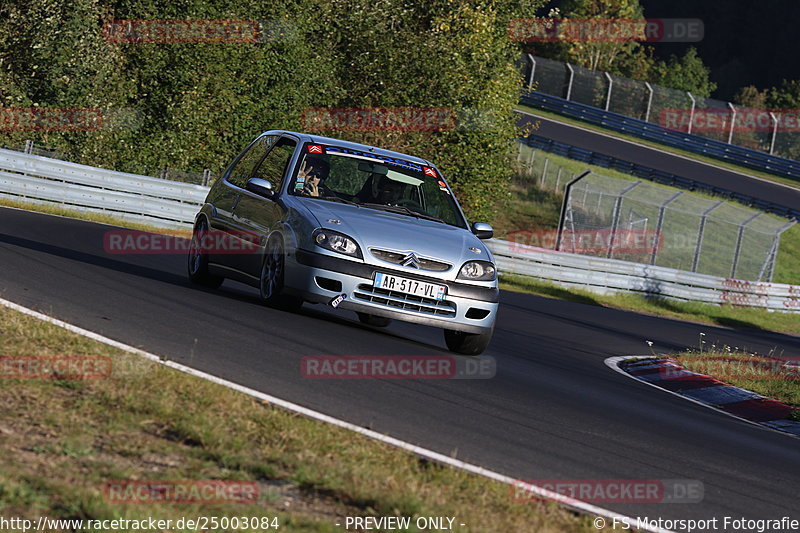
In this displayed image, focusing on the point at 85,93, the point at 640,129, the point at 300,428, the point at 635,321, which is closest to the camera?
the point at 300,428

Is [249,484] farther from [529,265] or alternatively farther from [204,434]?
[529,265]

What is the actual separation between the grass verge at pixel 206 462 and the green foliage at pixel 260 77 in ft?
69.8

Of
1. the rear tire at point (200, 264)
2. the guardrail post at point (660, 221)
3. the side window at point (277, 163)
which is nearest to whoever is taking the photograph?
the side window at point (277, 163)

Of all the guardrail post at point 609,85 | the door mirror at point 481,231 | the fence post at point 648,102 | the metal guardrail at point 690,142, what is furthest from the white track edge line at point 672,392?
the guardrail post at point 609,85

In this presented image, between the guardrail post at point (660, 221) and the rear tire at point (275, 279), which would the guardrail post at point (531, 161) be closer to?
the guardrail post at point (660, 221)

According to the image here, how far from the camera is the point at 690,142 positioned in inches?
2067

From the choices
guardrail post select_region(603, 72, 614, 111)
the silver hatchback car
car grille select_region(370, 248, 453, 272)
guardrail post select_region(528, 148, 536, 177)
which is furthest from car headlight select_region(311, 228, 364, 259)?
guardrail post select_region(603, 72, 614, 111)

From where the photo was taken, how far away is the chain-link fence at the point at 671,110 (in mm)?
53156

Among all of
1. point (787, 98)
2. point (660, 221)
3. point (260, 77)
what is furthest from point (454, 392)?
point (787, 98)

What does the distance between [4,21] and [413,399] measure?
22.4 metres

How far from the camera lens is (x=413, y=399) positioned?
24.2 feet

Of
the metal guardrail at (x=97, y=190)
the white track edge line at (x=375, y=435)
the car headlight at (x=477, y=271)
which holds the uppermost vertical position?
the car headlight at (x=477, y=271)

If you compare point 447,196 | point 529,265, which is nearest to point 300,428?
point 447,196

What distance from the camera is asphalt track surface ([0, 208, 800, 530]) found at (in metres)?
6.35
